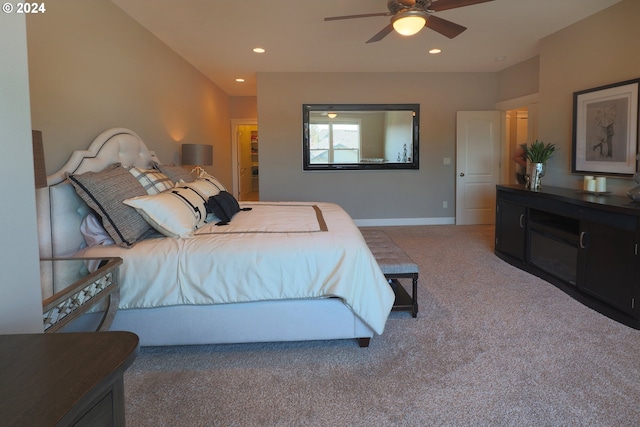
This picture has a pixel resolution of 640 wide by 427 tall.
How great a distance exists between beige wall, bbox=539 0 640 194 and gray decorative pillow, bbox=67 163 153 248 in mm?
4043

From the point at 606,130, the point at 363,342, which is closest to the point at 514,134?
the point at 606,130

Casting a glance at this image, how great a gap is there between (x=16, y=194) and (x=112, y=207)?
1.44m

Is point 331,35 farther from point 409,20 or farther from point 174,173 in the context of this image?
point 174,173

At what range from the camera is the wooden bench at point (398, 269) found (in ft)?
8.64

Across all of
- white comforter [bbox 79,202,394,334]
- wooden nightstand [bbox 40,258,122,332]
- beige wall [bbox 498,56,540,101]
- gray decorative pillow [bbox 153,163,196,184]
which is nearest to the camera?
wooden nightstand [bbox 40,258,122,332]

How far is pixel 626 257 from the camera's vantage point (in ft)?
8.66

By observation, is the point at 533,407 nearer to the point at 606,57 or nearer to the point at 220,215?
the point at 220,215

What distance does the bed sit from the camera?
85.9 inches

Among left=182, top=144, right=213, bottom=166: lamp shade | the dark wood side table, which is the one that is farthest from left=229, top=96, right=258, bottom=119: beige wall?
the dark wood side table

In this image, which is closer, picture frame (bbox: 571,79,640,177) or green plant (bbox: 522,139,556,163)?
picture frame (bbox: 571,79,640,177)

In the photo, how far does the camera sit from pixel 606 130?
3602 mm

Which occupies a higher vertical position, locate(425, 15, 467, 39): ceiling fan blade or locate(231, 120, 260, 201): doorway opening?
locate(425, 15, 467, 39): ceiling fan blade

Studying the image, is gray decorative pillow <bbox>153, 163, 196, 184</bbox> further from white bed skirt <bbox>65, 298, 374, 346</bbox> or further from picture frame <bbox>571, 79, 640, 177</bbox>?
picture frame <bbox>571, 79, 640, 177</bbox>

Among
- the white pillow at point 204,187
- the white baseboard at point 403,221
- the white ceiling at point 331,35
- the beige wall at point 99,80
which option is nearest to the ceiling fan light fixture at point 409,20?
the white ceiling at point 331,35
